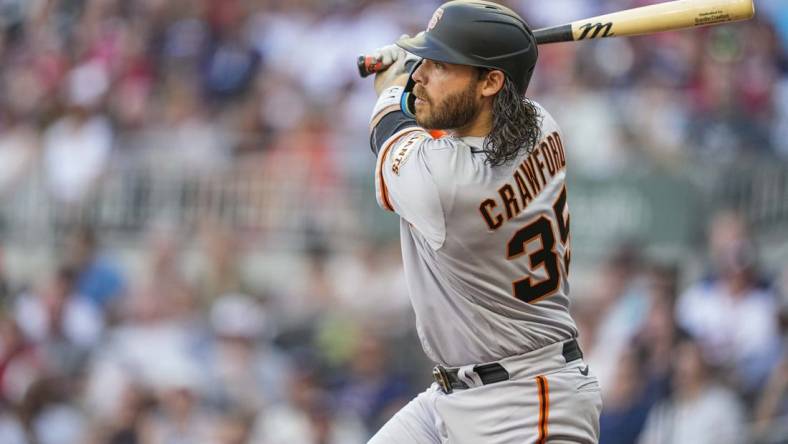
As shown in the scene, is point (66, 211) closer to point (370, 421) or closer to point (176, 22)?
point (176, 22)

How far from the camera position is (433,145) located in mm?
3312

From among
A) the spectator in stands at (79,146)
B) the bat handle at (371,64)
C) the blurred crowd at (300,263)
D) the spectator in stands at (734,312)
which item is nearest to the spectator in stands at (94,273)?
the blurred crowd at (300,263)

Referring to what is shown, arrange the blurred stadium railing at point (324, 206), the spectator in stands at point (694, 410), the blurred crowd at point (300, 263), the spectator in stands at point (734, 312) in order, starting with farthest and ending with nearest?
the blurred stadium railing at point (324, 206) → the blurred crowd at point (300, 263) → the spectator in stands at point (734, 312) → the spectator in stands at point (694, 410)

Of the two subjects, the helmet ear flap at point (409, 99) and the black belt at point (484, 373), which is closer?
the black belt at point (484, 373)

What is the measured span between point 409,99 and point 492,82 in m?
0.30

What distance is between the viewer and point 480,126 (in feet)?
11.1

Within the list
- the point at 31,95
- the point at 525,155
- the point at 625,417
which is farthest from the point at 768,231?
the point at 31,95

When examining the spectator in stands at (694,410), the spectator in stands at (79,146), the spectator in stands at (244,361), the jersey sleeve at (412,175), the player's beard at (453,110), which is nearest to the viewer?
the jersey sleeve at (412,175)

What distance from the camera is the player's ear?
3.34 meters

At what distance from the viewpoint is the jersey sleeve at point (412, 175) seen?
326cm

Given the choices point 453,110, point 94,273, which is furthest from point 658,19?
point 94,273

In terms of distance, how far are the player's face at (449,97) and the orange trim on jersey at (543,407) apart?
28.3 inches

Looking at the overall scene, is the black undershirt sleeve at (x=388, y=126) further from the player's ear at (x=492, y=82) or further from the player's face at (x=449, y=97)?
the player's ear at (x=492, y=82)

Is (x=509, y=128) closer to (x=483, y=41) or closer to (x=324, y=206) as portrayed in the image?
(x=483, y=41)
